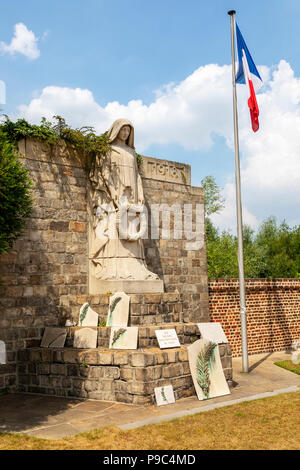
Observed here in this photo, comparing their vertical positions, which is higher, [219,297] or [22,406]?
[219,297]

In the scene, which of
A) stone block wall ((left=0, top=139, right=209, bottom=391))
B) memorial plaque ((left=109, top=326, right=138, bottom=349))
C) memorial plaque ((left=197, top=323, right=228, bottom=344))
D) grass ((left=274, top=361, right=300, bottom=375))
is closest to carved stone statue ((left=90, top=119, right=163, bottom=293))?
stone block wall ((left=0, top=139, right=209, bottom=391))

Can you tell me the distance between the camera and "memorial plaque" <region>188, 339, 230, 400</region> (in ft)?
23.1

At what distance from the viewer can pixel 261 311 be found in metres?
12.4

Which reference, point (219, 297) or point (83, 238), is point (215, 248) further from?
point (83, 238)

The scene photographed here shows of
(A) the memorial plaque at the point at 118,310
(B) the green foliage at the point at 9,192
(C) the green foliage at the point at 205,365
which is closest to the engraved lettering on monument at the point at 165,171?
(A) the memorial plaque at the point at 118,310

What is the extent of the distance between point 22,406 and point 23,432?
147 cm

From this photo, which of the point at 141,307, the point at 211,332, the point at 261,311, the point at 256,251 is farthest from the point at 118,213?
the point at 256,251

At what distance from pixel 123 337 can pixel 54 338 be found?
140 cm

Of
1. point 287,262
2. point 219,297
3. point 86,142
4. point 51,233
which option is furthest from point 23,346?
point 287,262

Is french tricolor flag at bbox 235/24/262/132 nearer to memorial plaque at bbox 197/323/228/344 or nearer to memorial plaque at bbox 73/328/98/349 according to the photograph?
memorial plaque at bbox 197/323/228/344

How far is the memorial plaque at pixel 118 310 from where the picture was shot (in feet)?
24.6

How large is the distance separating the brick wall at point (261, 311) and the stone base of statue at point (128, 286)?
3083 mm

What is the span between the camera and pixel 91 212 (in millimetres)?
9078

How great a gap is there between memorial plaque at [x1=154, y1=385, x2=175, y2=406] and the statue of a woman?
2.29 meters
